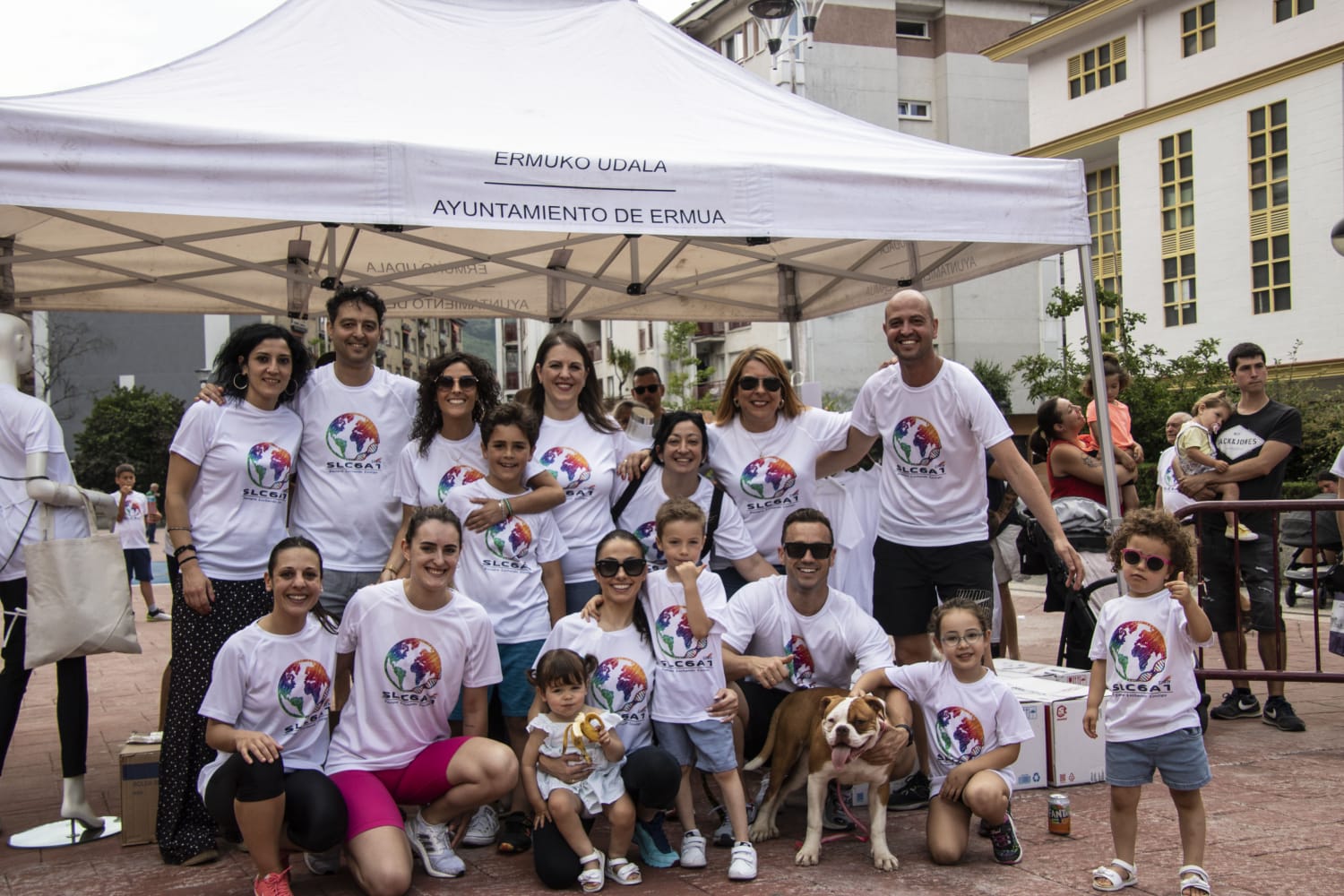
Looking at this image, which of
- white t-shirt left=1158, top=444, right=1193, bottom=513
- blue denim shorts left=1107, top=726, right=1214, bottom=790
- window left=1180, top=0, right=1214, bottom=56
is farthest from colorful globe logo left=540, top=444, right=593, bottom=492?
window left=1180, top=0, right=1214, bottom=56

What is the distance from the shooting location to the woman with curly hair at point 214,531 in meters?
4.30

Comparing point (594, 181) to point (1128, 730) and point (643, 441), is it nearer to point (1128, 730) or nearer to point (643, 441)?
point (643, 441)

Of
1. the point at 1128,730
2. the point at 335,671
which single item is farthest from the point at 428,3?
the point at 1128,730

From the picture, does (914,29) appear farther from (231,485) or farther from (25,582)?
(25,582)

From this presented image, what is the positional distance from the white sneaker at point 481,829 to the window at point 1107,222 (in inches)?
1372

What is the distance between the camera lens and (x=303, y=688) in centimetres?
407

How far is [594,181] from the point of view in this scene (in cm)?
476

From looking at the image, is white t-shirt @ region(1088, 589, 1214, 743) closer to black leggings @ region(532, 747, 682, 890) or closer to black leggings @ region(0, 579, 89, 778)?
black leggings @ region(532, 747, 682, 890)

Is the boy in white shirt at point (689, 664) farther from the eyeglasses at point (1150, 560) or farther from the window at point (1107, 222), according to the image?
the window at point (1107, 222)

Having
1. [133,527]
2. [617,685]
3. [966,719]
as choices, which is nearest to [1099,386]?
[966,719]

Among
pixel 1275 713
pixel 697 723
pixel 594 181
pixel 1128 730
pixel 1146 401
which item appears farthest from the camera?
pixel 1146 401

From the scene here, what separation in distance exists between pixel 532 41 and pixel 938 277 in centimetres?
282

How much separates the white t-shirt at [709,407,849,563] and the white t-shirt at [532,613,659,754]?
97 centimetres

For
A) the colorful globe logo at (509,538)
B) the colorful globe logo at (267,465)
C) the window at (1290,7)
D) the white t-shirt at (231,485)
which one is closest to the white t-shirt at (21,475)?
the white t-shirt at (231,485)
